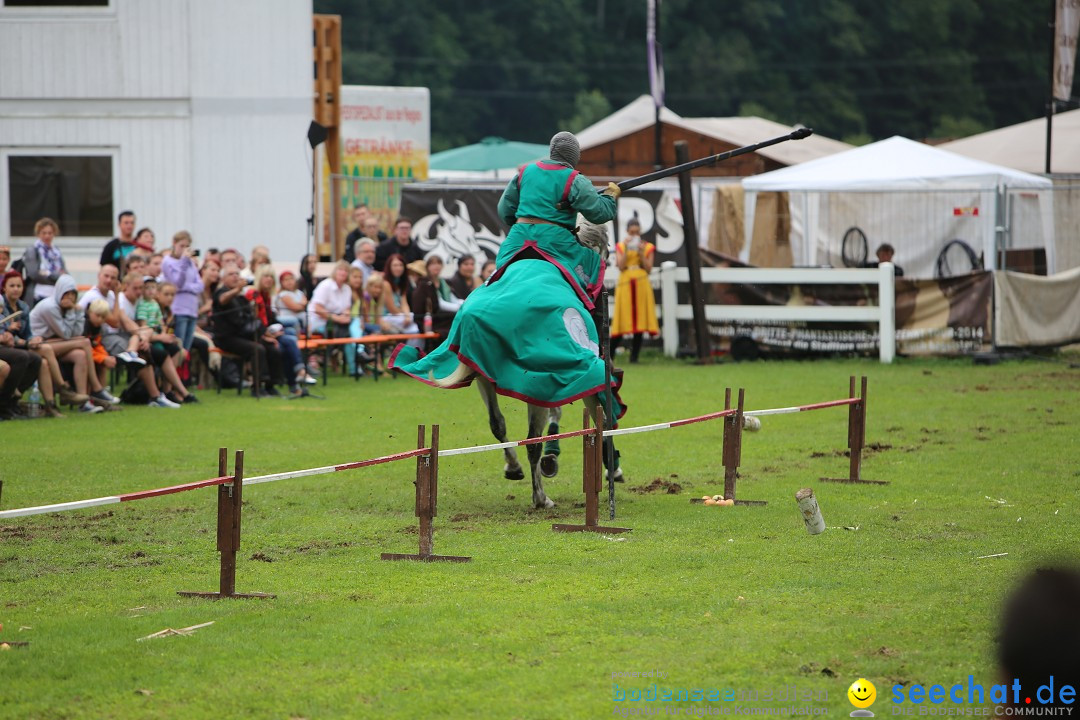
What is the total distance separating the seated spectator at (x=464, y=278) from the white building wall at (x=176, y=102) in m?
3.56

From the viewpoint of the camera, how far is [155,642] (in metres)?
6.33

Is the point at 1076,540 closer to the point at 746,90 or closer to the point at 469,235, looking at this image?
the point at 469,235

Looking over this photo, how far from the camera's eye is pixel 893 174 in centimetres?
2225

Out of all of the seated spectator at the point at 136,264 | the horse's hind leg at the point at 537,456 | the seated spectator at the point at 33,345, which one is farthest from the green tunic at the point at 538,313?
the seated spectator at the point at 136,264

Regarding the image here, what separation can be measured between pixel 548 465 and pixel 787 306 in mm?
11880

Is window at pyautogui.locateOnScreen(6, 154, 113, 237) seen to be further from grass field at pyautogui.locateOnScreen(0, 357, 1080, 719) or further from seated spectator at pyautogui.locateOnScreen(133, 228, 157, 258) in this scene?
grass field at pyautogui.locateOnScreen(0, 357, 1080, 719)

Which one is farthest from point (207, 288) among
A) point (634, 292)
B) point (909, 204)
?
point (909, 204)

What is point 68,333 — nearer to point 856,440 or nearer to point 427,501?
point 427,501

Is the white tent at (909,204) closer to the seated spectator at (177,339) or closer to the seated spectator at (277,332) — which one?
the seated spectator at (277,332)

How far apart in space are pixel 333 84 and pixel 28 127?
5.65 meters

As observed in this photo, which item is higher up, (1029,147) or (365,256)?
(1029,147)

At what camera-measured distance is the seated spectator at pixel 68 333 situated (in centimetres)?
1537

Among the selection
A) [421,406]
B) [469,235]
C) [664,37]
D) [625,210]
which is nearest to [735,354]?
[625,210]

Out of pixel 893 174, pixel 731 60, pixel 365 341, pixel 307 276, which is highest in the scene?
pixel 731 60
